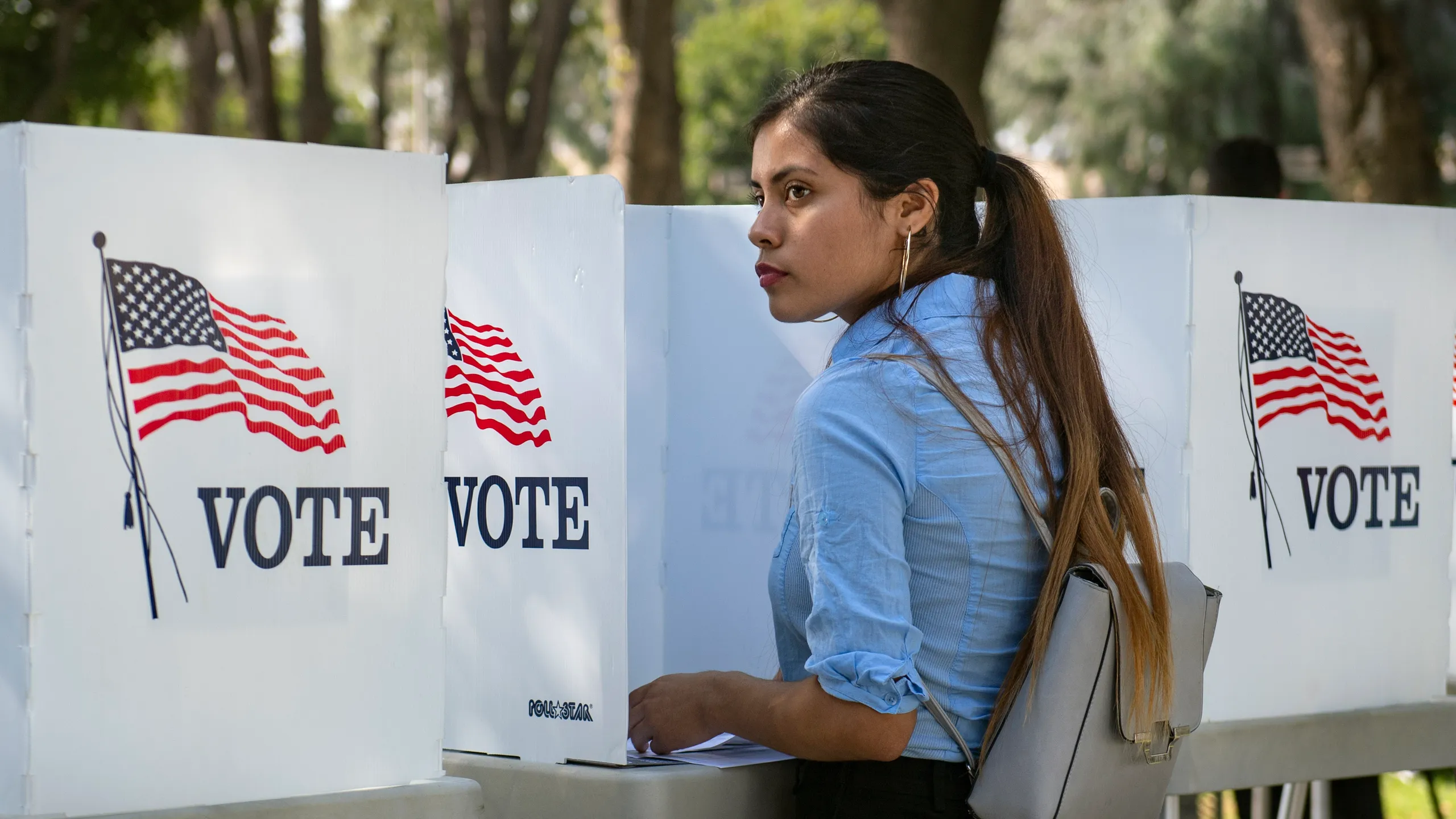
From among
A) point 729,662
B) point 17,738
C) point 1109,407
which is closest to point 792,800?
point 729,662

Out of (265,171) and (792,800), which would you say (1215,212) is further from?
(265,171)

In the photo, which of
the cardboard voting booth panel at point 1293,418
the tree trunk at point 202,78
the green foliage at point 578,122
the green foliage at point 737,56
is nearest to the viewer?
the cardboard voting booth panel at point 1293,418

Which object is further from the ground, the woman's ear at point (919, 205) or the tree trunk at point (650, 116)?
the tree trunk at point (650, 116)

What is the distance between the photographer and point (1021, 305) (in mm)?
2158

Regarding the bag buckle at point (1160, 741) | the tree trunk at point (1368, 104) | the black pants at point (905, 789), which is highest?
the tree trunk at point (1368, 104)

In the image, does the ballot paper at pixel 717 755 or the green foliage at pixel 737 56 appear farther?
the green foliage at pixel 737 56

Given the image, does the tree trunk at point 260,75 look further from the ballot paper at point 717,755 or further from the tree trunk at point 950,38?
the ballot paper at point 717,755

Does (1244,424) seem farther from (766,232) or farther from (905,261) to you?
(766,232)

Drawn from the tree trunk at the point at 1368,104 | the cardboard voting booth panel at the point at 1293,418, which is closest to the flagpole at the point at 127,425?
the cardboard voting booth panel at the point at 1293,418

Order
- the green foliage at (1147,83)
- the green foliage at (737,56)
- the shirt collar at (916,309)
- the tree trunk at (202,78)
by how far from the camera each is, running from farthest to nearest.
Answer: the green foliage at (737,56) < the green foliage at (1147,83) < the tree trunk at (202,78) < the shirt collar at (916,309)

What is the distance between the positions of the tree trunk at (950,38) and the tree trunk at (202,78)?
10981mm

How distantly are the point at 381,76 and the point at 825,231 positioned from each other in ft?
71.3

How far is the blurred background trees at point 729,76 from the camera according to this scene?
25.8ft

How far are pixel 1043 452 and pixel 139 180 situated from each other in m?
1.15
